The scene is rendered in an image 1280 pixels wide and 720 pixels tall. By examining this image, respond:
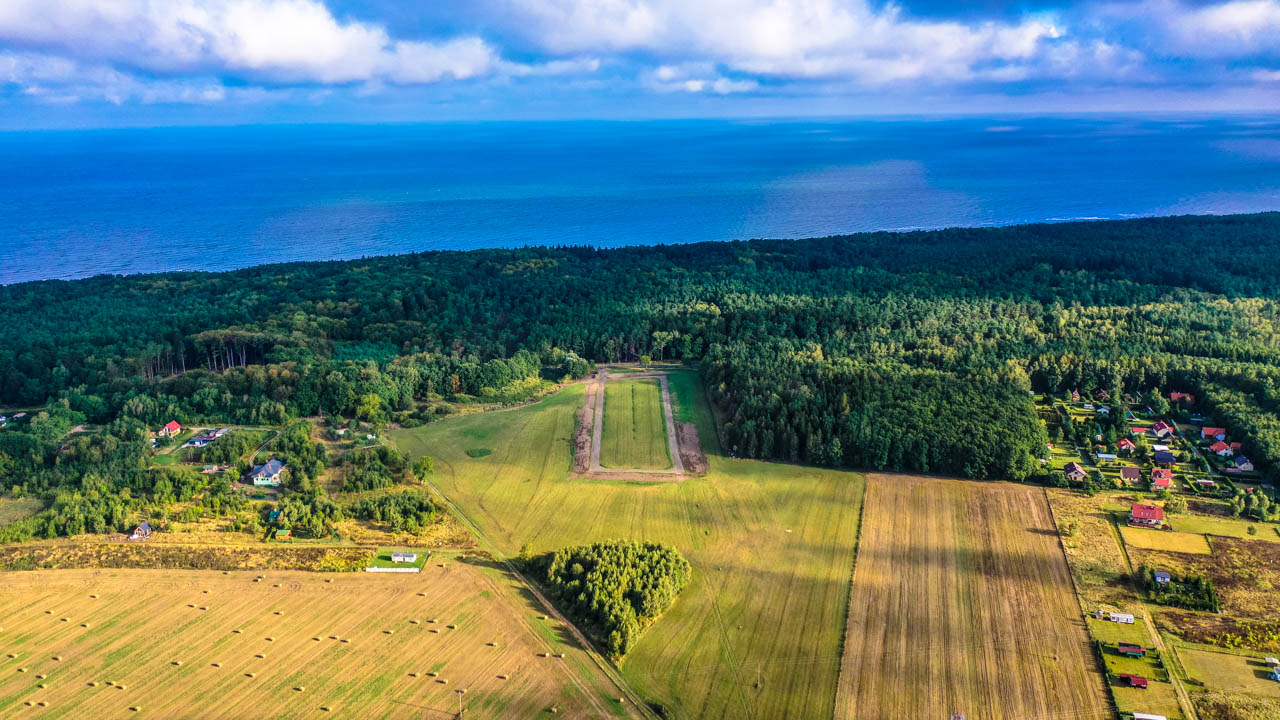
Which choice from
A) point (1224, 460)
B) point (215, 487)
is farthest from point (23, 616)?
point (1224, 460)

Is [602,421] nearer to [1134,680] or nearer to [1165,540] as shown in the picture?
[1165,540]

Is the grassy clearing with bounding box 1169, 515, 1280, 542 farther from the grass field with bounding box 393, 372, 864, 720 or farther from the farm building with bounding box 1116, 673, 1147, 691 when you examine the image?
the grass field with bounding box 393, 372, 864, 720

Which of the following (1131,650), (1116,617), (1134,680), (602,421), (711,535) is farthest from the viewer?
(602,421)

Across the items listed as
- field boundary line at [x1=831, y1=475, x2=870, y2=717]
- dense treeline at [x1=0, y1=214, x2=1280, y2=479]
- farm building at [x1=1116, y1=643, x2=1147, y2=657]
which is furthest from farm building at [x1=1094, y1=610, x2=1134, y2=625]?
dense treeline at [x1=0, y1=214, x2=1280, y2=479]

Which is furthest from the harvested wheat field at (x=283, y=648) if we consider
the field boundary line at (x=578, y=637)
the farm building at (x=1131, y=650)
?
the farm building at (x=1131, y=650)

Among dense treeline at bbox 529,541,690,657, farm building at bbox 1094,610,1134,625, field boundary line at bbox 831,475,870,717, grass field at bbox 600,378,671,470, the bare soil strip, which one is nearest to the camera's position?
field boundary line at bbox 831,475,870,717

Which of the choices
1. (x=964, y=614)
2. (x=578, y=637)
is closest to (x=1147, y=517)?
(x=964, y=614)

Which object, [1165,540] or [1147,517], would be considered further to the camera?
[1147,517]

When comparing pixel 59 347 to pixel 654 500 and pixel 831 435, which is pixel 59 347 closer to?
pixel 654 500
